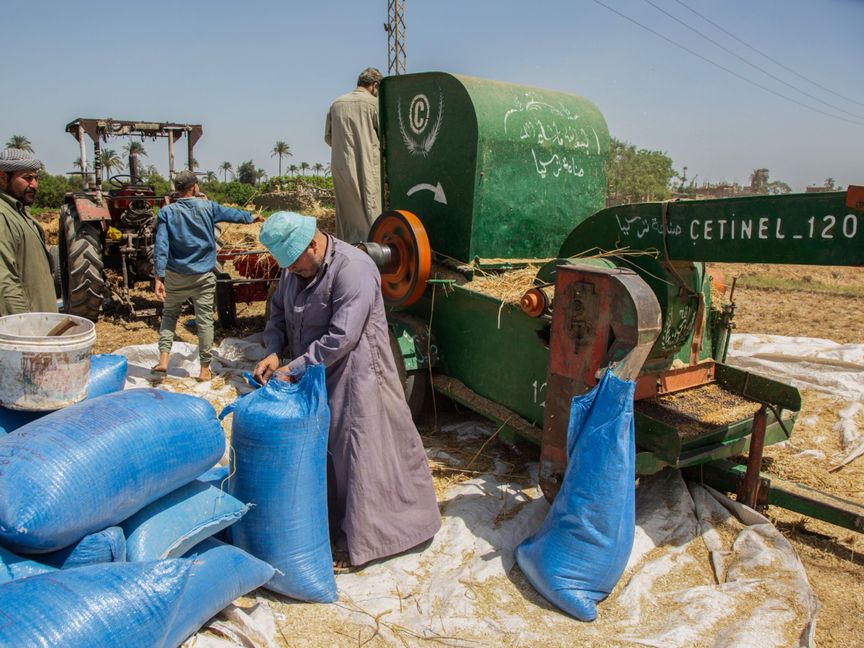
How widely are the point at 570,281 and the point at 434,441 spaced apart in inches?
78.5

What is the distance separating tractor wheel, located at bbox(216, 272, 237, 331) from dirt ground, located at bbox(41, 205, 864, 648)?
0.30 feet

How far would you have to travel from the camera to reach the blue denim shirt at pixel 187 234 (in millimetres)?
5602

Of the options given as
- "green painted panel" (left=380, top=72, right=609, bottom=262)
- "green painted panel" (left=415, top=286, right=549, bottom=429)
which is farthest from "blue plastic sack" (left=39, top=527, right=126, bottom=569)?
"green painted panel" (left=380, top=72, right=609, bottom=262)

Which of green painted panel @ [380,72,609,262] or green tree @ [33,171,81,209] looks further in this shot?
green tree @ [33,171,81,209]

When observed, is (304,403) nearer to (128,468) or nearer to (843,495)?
(128,468)

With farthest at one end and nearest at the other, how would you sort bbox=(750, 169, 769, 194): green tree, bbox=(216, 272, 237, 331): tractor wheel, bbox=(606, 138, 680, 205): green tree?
bbox=(606, 138, 680, 205): green tree → bbox=(750, 169, 769, 194): green tree → bbox=(216, 272, 237, 331): tractor wheel

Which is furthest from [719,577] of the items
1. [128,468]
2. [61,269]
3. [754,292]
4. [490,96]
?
[754,292]

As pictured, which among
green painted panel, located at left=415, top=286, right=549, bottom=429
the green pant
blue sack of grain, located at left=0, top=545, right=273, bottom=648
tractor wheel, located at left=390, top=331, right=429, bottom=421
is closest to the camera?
blue sack of grain, located at left=0, top=545, right=273, bottom=648

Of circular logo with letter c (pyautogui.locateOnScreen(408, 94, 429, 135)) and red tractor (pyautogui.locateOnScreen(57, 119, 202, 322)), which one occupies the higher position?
circular logo with letter c (pyautogui.locateOnScreen(408, 94, 429, 135))

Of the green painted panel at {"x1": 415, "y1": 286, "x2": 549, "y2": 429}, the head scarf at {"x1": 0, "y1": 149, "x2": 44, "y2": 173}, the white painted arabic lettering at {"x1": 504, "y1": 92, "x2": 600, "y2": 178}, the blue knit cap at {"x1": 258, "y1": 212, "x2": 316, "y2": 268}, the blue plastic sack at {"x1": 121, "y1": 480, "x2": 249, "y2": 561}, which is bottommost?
the blue plastic sack at {"x1": 121, "y1": 480, "x2": 249, "y2": 561}

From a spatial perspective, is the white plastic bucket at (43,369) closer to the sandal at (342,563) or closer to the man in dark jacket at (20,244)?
the man in dark jacket at (20,244)

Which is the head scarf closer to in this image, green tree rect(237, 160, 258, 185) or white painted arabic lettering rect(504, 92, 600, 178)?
white painted arabic lettering rect(504, 92, 600, 178)

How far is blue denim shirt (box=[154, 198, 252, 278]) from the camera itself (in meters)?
5.60

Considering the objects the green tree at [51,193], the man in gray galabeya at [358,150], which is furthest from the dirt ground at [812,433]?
the green tree at [51,193]
